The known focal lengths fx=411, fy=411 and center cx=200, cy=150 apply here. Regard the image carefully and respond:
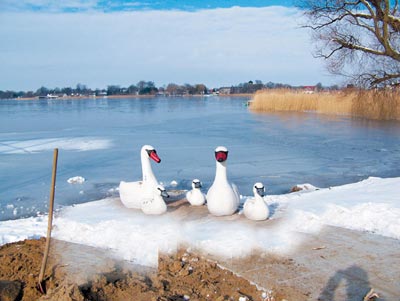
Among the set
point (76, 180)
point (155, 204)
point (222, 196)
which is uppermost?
point (222, 196)

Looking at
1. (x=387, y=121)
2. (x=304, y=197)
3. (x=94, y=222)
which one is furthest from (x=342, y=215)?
(x=387, y=121)

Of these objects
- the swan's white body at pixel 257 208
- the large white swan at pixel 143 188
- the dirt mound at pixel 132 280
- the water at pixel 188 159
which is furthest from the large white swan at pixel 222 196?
the water at pixel 188 159

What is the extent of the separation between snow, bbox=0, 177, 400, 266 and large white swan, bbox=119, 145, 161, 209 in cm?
14

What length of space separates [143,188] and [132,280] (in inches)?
90.8

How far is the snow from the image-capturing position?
4.60 metres

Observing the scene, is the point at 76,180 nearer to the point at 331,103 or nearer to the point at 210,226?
the point at 210,226

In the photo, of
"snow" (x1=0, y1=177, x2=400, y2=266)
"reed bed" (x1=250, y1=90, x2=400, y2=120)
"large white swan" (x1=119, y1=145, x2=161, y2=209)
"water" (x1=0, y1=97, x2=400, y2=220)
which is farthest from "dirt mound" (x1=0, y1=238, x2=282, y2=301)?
"reed bed" (x1=250, y1=90, x2=400, y2=120)

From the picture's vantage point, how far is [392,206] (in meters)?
5.58

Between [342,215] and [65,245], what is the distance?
11.5 ft

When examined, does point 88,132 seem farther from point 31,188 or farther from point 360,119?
point 360,119

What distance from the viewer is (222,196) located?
5.59m

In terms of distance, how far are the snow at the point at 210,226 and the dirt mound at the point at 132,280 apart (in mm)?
270

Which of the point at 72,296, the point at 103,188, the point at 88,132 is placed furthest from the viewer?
the point at 88,132

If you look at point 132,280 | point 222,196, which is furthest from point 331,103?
point 132,280
